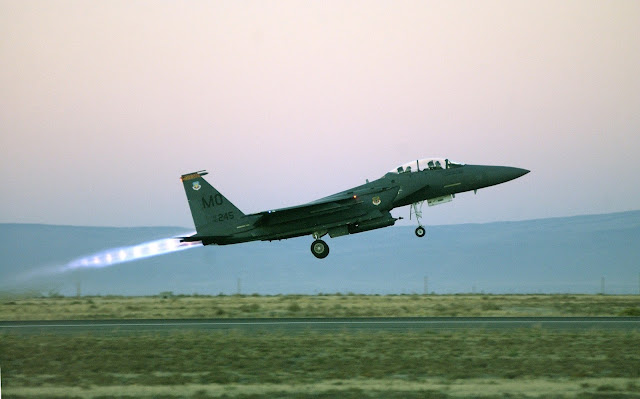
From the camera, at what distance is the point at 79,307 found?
35.8m

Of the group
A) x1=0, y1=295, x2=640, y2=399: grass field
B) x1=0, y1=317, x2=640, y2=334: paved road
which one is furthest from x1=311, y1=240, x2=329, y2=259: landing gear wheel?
x1=0, y1=295, x2=640, y2=399: grass field

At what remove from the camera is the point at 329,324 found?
82.3ft

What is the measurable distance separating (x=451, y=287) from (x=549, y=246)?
40.8 meters

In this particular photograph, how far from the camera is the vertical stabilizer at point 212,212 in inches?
1471

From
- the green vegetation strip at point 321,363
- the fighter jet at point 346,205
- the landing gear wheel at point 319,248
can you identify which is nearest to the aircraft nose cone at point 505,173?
the fighter jet at point 346,205

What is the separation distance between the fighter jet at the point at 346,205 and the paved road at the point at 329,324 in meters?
9.55

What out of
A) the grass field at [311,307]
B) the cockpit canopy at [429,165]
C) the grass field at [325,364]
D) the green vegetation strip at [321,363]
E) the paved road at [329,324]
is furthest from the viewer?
the cockpit canopy at [429,165]

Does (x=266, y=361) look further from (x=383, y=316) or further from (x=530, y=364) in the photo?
(x=383, y=316)

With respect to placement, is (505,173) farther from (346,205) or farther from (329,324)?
(329,324)

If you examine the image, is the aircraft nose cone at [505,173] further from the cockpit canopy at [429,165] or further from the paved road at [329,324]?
the paved road at [329,324]

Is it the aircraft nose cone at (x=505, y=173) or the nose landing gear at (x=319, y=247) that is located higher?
the aircraft nose cone at (x=505, y=173)

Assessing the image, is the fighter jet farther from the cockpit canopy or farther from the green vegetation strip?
the green vegetation strip

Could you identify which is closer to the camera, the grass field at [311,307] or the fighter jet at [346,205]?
the grass field at [311,307]

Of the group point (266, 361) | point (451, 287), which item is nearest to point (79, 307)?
point (266, 361)
